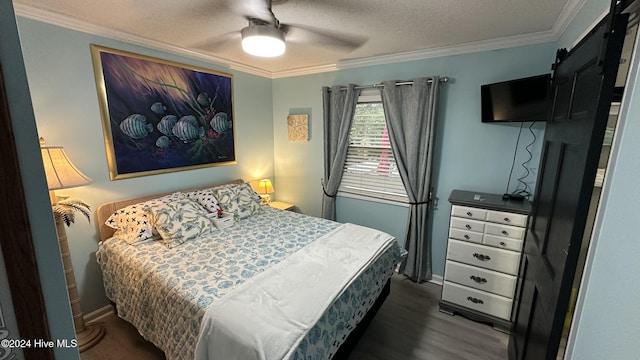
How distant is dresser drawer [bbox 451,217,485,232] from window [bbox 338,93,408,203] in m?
0.74

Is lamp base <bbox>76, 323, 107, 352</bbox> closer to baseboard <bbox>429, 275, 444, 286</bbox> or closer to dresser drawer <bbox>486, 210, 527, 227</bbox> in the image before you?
baseboard <bbox>429, 275, 444, 286</bbox>

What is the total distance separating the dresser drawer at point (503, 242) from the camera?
6.64 ft

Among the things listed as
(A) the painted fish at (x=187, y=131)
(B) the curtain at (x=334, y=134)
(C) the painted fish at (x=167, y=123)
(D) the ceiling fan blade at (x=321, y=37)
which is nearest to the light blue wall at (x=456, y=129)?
(B) the curtain at (x=334, y=134)

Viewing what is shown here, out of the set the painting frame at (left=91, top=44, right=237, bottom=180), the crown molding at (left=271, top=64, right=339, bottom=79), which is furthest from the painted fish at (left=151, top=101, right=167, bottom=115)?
the crown molding at (left=271, top=64, right=339, bottom=79)

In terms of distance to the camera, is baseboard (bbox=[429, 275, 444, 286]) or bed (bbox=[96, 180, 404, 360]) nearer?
bed (bbox=[96, 180, 404, 360])

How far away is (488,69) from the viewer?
238 cm

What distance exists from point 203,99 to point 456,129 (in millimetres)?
2749

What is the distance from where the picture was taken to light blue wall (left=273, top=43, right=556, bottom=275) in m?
2.30

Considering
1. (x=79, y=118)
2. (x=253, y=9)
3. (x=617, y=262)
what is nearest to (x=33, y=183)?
(x=617, y=262)

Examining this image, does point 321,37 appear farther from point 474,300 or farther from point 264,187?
point 474,300

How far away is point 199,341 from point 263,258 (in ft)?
2.29

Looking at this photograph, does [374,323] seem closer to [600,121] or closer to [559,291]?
[559,291]

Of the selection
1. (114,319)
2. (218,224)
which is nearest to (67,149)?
(218,224)

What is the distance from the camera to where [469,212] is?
2.20m
